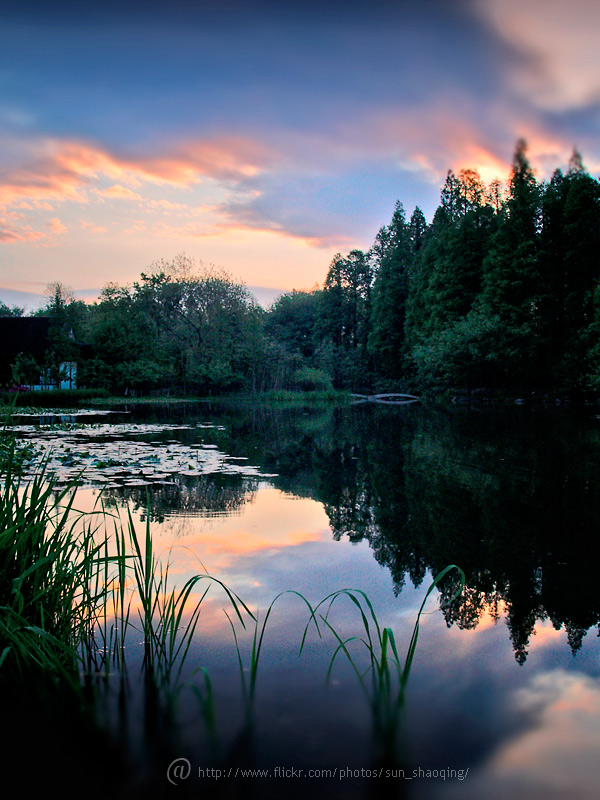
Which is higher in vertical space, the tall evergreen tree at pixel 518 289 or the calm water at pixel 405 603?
the tall evergreen tree at pixel 518 289

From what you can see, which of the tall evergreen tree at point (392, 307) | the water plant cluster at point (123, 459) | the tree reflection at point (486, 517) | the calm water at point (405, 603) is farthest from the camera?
the tall evergreen tree at point (392, 307)

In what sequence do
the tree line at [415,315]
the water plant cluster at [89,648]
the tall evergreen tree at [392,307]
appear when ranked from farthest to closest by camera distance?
the tall evergreen tree at [392,307], the tree line at [415,315], the water plant cluster at [89,648]

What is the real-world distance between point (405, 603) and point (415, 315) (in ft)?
132

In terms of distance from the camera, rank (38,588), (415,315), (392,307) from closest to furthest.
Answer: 1. (38,588)
2. (415,315)
3. (392,307)

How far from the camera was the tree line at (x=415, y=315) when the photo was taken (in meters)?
30.3

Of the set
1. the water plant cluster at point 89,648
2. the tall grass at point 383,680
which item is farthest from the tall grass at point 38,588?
the tall grass at point 383,680

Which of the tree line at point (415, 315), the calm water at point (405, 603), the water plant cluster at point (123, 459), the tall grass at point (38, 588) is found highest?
the tree line at point (415, 315)

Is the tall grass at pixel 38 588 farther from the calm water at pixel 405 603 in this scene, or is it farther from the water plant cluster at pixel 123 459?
the water plant cluster at pixel 123 459

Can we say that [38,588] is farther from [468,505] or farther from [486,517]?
[468,505]

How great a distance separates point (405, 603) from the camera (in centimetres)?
345

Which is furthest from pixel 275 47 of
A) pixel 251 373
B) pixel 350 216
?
pixel 251 373

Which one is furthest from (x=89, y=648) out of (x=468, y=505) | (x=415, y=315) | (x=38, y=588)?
(x=415, y=315)

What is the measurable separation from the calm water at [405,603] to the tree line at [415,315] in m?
18.8

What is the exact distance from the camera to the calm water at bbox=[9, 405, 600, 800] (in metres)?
2.01
